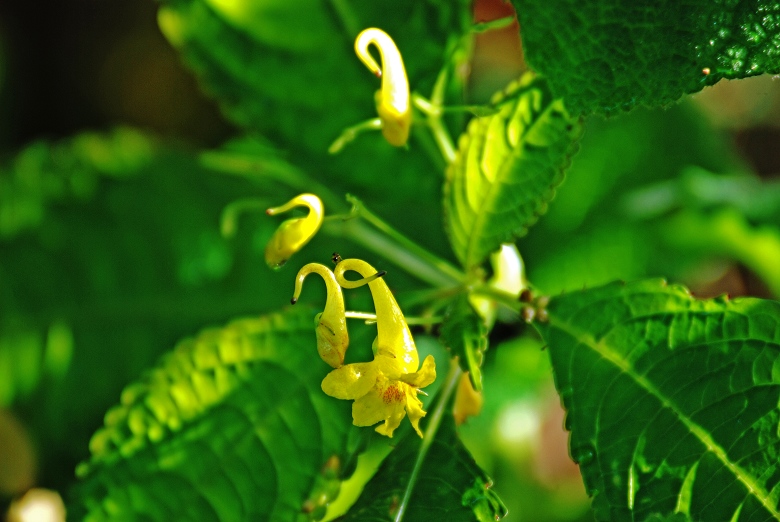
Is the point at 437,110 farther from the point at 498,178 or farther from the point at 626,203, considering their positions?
the point at 626,203

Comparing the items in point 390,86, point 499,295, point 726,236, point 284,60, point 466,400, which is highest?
point 726,236

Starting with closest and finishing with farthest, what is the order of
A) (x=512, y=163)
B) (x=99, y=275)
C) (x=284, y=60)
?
(x=512, y=163)
(x=284, y=60)
(x=99, y=275)

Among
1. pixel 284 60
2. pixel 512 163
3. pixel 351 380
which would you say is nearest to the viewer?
pixel 351 380

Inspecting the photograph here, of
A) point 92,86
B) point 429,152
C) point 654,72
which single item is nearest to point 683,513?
point 654,72

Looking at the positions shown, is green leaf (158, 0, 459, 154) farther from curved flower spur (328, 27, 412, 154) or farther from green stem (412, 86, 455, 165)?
curved flower spur (328, 27, 412, 154)

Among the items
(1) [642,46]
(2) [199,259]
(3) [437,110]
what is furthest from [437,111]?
(2) [199,259]

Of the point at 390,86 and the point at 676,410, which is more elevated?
the point at 390,86

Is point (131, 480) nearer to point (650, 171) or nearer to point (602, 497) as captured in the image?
point (602, 497)

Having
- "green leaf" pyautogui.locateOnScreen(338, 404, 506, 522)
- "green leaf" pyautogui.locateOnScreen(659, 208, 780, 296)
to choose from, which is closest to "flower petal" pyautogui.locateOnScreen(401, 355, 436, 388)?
"green leaf" pyautogui.locateOnScreen(338, 404, 506, 522)
